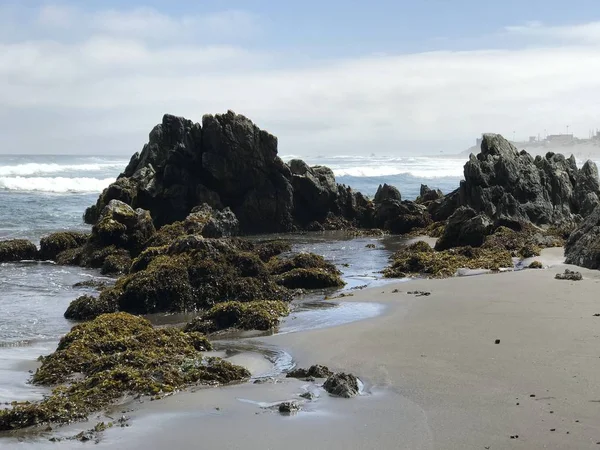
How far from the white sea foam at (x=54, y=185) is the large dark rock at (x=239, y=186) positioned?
29823mm

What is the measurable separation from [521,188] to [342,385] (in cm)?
1950

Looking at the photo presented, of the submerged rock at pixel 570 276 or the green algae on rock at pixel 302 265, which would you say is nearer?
the submerged rock at pixel 570 276

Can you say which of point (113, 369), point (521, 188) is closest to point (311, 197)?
point (521, 188)

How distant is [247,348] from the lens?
8.69m

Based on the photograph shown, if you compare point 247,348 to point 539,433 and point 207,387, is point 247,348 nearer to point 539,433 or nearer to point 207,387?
point 207,387

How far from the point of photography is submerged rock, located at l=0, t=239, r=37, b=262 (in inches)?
736

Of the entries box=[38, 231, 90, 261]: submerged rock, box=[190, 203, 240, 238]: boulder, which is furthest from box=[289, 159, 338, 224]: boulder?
box=[38, 231, 90, 261]: submerged rock

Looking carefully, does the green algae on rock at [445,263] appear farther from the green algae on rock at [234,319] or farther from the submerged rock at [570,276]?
the green algae on rock at [234,319]

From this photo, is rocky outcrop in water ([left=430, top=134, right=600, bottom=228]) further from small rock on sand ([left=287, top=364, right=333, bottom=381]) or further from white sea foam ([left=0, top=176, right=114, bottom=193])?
white sea foam ([left=0, top=176, right=114, bottom=193])

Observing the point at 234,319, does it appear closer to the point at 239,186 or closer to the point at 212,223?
the point at 212,223

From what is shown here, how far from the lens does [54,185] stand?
192 ft

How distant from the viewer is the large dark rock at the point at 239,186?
2659 cm

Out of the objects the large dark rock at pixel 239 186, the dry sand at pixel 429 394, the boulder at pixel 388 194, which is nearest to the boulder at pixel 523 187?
the boulder at pixel 388 194

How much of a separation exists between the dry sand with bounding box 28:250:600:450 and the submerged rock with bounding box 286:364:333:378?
6.4 inches
